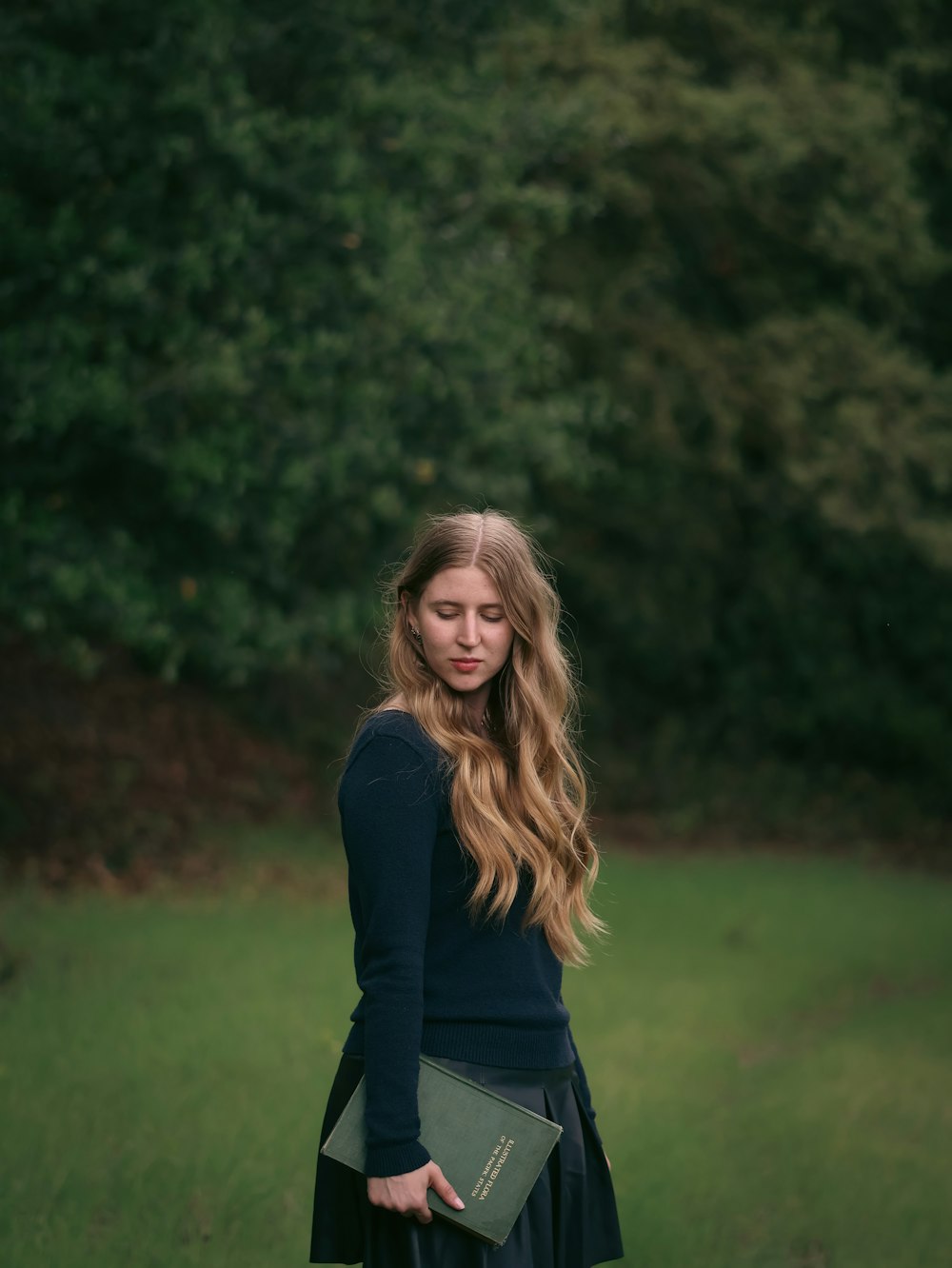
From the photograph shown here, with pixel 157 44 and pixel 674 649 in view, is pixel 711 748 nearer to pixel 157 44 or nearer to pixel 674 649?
pixel 674 649

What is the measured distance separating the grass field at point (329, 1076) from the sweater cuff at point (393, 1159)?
2289 mm

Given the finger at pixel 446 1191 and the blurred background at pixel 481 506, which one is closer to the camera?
the finger at pixel 446 1191

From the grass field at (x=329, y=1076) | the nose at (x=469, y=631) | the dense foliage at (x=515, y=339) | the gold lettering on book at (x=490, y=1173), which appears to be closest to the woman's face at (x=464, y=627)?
the nose at (x=469, y=631)

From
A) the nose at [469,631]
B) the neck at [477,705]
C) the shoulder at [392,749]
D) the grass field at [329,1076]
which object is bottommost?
the grass field at [329,1076]

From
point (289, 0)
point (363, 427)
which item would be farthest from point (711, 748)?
point (289, 0)

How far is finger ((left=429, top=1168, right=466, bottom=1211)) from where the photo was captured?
2814mm

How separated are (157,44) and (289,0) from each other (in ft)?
4.09

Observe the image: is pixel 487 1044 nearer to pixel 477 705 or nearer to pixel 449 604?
pixel 477 705

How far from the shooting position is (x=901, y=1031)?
961cm

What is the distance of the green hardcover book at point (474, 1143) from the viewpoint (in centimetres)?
285

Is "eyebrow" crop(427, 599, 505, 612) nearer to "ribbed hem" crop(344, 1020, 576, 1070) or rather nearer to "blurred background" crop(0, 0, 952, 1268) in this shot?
"blurred background" crop(0, 0, 952, 1268)

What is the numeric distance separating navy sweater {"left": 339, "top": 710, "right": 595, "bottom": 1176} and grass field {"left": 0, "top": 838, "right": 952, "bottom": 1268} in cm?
232

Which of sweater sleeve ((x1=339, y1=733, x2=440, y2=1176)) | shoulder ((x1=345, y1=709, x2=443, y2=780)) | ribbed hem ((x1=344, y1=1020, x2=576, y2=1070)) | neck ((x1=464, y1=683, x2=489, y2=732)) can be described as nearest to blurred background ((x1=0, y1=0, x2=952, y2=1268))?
neck ((x1=464, y1=683, x2=489, y2=732))

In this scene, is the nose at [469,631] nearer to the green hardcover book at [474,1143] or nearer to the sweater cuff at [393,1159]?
the green hardcover book at [474,1143]
